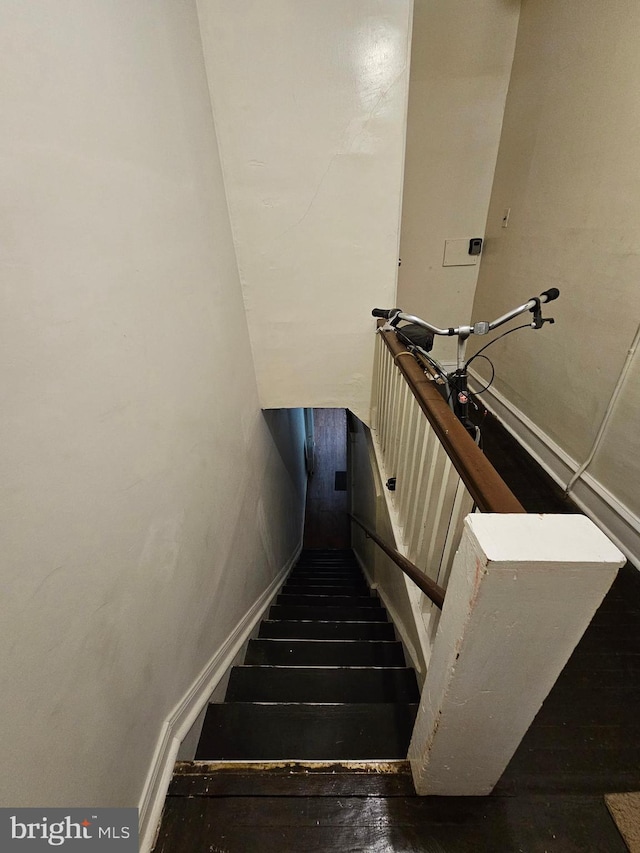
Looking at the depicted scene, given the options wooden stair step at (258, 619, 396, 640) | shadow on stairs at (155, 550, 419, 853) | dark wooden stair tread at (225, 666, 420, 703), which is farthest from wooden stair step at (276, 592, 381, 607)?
dark wooden stair tread at (225, 666, 420, 703)

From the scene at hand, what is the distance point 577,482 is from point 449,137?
8.58 feet

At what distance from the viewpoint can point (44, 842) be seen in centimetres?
57

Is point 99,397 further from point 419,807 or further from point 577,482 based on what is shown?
point 577,482

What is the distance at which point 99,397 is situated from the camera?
28.0 inches

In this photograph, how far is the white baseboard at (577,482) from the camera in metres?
1.59

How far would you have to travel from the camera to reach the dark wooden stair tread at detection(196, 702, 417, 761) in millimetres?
1080

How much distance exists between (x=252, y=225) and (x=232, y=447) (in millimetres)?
1188

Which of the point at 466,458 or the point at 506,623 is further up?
the point at 466,458

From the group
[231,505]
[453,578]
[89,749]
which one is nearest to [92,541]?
[89,749]

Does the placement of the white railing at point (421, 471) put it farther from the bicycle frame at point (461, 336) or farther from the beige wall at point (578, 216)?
the beige wall at point (578, 216)

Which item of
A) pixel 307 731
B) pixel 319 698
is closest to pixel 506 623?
pixel 307 731

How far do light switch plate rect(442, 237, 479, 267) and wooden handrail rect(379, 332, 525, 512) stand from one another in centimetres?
225

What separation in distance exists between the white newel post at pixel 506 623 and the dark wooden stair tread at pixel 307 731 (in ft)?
1.32

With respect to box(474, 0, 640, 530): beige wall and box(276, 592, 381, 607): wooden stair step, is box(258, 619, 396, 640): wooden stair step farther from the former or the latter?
box(474, 0, 640, 530): beige wall
